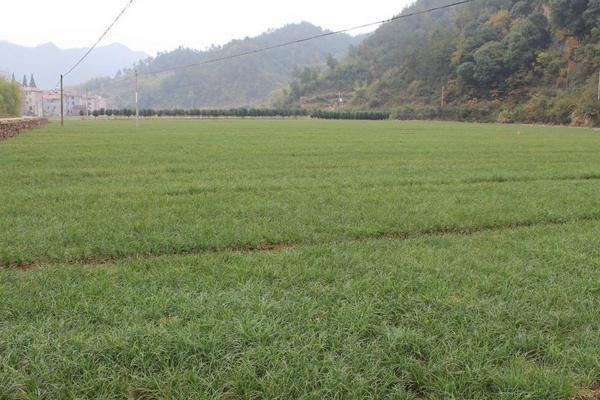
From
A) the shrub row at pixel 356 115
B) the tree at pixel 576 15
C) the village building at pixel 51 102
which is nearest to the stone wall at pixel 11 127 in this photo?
the shrub row at pixel 356 115

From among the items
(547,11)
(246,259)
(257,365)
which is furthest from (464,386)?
(547,11)

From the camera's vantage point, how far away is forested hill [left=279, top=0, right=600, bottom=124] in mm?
68375

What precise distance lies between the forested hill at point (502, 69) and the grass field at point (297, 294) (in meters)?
55.6

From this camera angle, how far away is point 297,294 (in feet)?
14.2

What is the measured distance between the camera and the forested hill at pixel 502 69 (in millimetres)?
68375

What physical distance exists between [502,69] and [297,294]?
91344 millimetres

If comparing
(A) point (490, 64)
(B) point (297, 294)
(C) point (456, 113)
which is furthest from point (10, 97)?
(A) point (490, 64)

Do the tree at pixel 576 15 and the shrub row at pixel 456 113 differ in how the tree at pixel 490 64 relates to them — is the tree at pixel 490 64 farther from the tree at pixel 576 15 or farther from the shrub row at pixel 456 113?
the tree at pixel 576 15

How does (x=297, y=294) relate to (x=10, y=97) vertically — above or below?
below

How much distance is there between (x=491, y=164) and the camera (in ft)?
50.4

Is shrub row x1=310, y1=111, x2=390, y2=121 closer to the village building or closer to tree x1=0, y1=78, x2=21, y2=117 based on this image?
tree x1=0, y1=78, x2=21, y2=117

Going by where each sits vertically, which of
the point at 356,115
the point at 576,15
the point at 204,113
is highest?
the point at 576,15

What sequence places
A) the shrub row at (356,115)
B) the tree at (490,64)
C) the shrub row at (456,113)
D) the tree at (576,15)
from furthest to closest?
the shrub row at (356,115)
the tree at (490,64)
the shrub row at (456,113)
the tree at (576,15)

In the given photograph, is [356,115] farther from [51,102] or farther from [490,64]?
[51,102]
